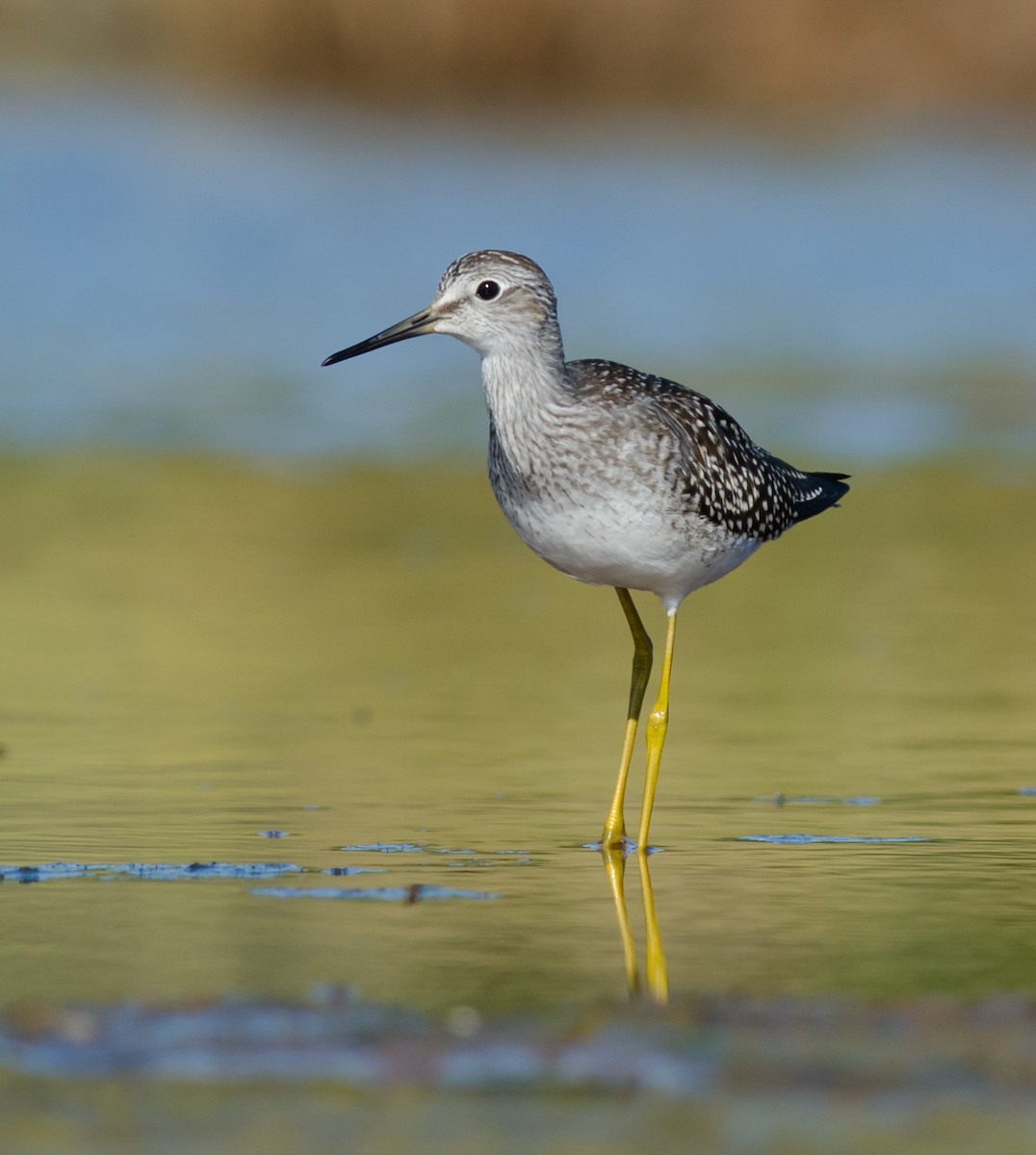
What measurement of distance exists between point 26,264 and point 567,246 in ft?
17.3

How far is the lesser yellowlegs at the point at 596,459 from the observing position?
6.92 m

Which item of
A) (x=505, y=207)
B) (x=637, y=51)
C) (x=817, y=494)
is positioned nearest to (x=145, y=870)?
(x=817, y=494)

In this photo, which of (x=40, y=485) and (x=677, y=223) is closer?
(x=40, y=485)

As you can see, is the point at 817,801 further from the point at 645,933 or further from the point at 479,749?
the point at 645,933

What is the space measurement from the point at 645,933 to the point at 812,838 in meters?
1.06

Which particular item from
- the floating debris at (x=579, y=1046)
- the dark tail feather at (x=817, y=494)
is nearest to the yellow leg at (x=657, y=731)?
the dark tail feather at (x=817, y=494)

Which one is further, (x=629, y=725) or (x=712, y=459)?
(x=712, y=459)

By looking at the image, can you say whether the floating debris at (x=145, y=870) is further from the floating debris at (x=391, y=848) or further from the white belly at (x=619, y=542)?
the white belly at (x=619, y=542)

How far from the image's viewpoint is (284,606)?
1023 cm

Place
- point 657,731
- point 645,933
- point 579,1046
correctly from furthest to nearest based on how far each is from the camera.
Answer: point 657,731 → point 645,933 → point 579,1046

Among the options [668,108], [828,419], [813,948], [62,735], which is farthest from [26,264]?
[813,948]

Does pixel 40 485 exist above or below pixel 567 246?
below

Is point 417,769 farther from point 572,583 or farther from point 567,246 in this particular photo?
point 567,246

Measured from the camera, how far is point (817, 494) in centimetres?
840
